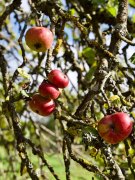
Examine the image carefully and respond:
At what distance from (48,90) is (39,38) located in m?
0.19

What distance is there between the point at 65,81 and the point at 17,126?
0.21m

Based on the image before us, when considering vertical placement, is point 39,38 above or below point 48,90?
above

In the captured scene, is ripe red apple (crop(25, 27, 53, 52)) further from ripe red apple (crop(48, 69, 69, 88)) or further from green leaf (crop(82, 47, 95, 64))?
green leaf (crop(82, 47, 95, 64))

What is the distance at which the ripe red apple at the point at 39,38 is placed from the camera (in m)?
1.37

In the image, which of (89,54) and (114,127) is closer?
(114,127)

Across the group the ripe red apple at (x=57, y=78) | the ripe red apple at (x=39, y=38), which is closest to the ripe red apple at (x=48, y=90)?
the ripe red apple at (x=57, y=78)

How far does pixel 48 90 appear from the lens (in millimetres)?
1290

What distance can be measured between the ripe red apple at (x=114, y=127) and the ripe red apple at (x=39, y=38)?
382 mm

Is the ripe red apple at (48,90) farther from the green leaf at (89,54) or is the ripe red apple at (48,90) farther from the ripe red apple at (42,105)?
the green leaf at (89,54)

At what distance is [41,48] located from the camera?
1.42 m

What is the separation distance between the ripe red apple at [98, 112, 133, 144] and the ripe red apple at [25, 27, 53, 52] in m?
0.38

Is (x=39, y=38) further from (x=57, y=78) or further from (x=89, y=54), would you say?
(x=89, y=54)

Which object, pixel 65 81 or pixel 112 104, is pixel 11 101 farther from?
pixel 112 104

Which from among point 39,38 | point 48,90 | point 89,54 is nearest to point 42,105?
point 48,90
